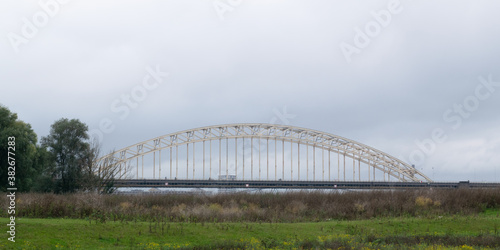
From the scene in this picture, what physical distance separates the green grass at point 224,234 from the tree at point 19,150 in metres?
28.0

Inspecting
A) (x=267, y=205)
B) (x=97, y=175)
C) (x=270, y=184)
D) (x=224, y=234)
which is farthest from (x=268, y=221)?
(x=270, y=184)

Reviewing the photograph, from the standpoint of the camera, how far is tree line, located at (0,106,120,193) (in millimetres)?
50438

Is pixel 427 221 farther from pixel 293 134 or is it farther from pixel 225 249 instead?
pixel 293 134

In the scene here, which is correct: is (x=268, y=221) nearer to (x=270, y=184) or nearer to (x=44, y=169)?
(x=44, y=169)

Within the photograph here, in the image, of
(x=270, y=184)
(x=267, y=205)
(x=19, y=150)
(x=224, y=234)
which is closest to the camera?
(x=224, y=234)

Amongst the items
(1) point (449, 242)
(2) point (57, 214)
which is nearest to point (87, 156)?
(2) point (57, 214)

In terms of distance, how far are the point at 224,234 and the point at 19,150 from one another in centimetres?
3278

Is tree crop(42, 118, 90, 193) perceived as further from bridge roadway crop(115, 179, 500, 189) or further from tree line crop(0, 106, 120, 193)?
bridge roadway crop(115, 179, 500, 189)

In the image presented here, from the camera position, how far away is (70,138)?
5928cm

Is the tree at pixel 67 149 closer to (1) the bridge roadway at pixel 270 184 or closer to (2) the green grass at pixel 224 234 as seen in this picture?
(1) the bridge roadway at pixel 270 184

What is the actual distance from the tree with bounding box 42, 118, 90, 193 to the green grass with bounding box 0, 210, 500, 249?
34.3 m

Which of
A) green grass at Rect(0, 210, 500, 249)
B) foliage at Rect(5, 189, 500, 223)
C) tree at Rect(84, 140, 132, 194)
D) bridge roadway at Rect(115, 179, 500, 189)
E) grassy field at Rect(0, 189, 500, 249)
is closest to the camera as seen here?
green grass at Rect(0, 210, 500, 249)

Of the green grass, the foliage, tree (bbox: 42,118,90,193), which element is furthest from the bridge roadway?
the green grass

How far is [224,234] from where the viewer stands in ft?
81.8
